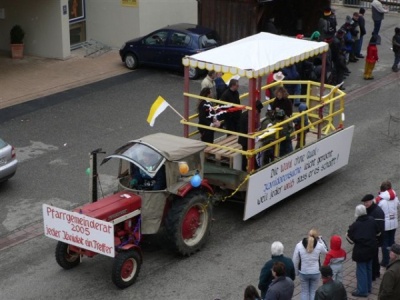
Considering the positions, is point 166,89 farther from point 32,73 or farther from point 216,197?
point 216,197

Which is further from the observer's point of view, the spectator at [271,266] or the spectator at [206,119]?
the spectator at [206,119]

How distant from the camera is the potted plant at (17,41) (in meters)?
24.9

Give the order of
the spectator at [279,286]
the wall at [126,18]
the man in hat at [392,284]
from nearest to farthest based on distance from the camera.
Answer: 1. the spectator at [279,286]
2. the man in hat at [392,284]
3. the wall at [126,18]

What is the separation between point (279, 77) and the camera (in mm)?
16594

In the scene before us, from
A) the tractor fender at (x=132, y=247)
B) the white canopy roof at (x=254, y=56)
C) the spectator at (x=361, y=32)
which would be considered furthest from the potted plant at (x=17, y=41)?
the tractor fender at (x=132, y=247)

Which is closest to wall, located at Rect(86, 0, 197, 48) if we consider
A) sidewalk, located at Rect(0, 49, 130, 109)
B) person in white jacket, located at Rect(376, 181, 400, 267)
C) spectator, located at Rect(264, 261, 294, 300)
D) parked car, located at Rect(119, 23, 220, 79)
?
sidewalk, located at Rect(0, 49, 130, 109)

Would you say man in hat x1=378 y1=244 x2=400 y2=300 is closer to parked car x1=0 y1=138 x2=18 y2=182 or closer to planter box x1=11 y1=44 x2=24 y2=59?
parked car x1=0 y1=138 x2=18 y2=182

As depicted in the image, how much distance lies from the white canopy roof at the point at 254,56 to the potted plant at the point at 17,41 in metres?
11.2

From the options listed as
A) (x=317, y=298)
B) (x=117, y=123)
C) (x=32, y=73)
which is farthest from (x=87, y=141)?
(x=317, y=298)

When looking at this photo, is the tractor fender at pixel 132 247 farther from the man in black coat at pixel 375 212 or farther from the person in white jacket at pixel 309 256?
the man in black coat at pixel 375 212

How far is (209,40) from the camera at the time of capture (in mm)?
23562

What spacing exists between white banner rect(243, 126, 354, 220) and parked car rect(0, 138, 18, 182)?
4.61 metres

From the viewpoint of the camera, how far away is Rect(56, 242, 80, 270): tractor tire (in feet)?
42.0

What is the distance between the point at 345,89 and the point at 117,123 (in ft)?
21.0
